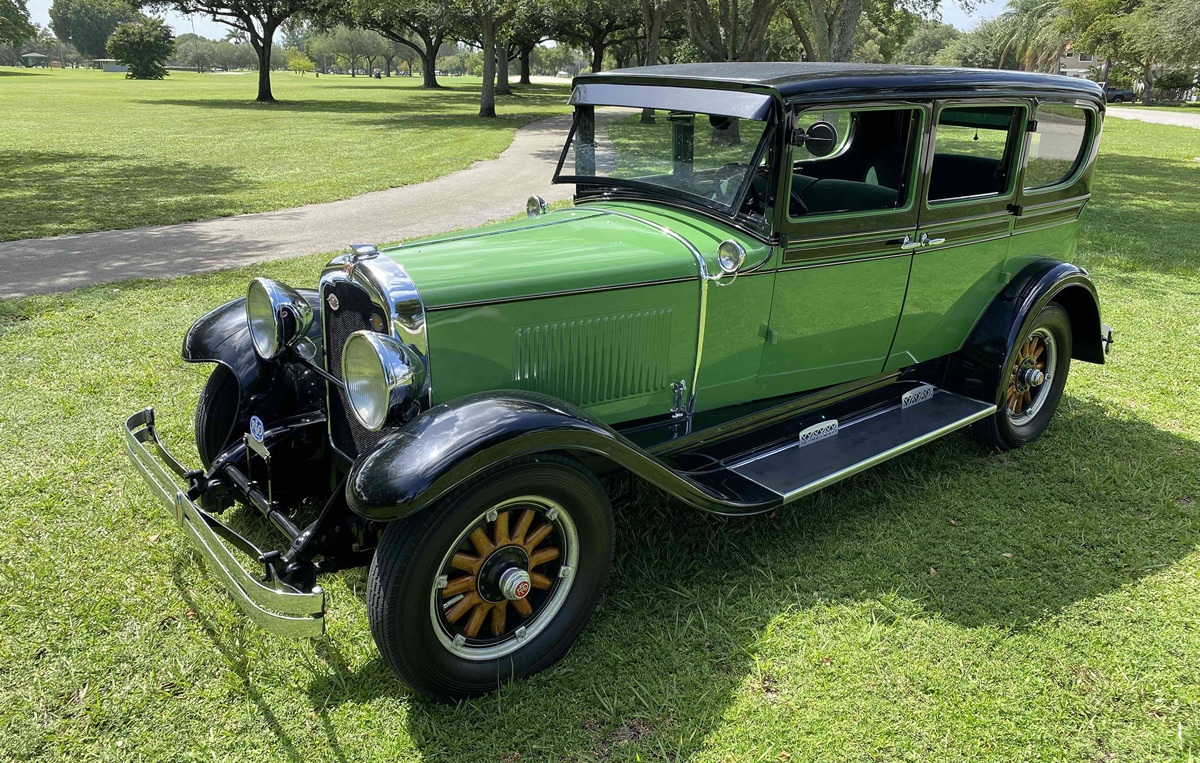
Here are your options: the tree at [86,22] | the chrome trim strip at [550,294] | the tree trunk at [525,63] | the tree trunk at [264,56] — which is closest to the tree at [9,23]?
the tree trunk at [264,56]

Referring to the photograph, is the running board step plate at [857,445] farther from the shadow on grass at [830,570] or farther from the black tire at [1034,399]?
the shadow on grass at [830,570]

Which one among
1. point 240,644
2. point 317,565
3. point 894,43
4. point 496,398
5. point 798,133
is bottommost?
point 240,644

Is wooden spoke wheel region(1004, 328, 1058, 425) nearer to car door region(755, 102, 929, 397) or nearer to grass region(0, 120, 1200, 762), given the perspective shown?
grass region(0, 120, 1200, 762)

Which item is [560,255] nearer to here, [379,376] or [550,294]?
[550,294]

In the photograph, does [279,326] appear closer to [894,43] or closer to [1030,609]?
[1030,609]

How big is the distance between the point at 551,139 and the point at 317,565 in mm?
20536

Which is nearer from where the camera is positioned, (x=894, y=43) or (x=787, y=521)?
(x=787, y=521)

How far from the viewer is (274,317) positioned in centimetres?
354

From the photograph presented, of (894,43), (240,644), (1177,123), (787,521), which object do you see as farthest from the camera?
(894,43)

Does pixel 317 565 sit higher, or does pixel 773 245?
pixel 773 245

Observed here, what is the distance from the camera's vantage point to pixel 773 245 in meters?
3.54

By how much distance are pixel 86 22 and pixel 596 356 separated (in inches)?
5218

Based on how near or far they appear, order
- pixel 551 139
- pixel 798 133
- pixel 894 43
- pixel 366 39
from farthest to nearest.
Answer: pixel 366 39
pixel 894 43
pixel 551 139
pixel 798 133

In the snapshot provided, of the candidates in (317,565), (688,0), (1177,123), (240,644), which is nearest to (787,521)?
(317,565)
